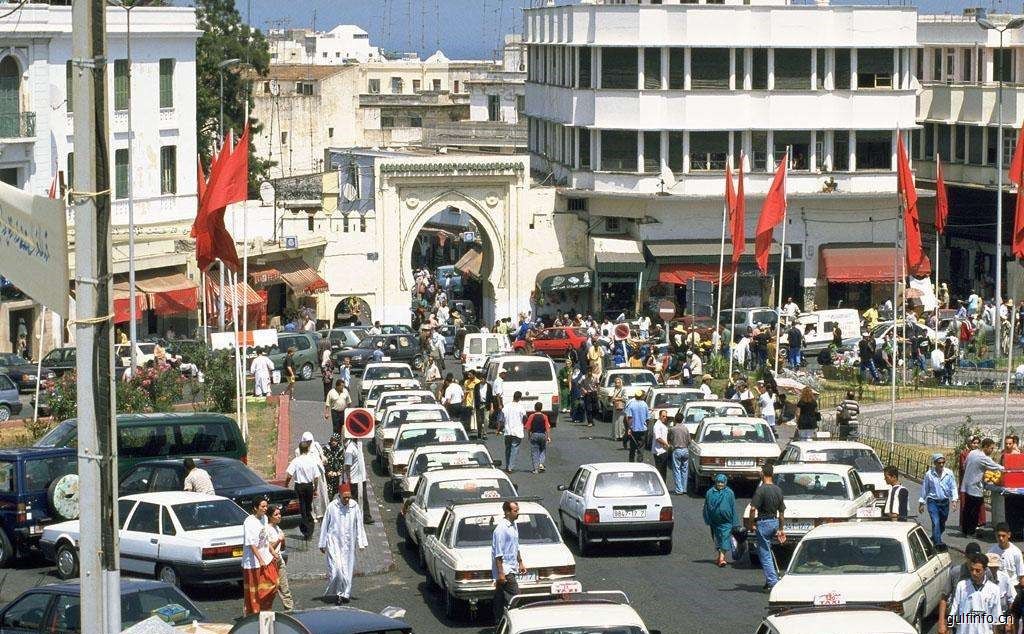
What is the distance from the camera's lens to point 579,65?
65.2 metres

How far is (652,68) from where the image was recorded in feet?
208

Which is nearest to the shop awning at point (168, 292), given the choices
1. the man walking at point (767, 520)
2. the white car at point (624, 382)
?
the white car at point (624, 382)

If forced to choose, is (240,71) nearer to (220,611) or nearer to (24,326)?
(24,326)

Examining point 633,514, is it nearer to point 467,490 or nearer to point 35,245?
point 467,490

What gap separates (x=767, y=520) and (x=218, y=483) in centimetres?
792

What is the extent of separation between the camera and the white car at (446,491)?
2394 centimetres

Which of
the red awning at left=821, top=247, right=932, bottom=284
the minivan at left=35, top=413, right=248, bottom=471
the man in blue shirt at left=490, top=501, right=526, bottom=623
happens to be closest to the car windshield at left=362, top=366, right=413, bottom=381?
the minivan at left=35, top=413, right=248, bottom=471

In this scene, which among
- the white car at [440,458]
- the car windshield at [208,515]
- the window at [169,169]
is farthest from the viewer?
the window at [169,169]

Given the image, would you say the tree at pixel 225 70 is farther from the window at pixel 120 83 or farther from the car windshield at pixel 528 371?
the car windshield at pixel 528 371

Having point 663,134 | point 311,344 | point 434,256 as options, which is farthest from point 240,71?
point 311,344

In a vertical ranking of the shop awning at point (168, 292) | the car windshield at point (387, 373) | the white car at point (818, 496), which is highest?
the shop awning at point (168, 292)

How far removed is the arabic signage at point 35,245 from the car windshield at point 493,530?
38.8 feet

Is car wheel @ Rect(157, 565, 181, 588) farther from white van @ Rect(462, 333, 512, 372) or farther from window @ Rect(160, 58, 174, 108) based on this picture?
window @ Rect(160, 58, 174, 108)

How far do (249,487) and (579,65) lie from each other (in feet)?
138
